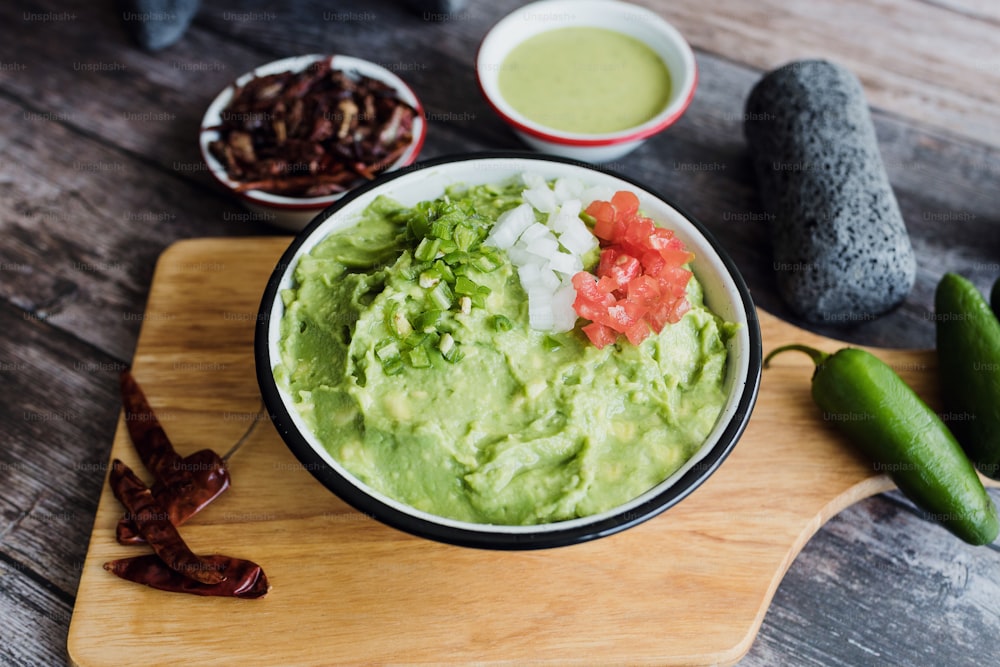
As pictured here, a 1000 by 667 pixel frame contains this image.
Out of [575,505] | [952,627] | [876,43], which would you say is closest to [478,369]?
[575,505]

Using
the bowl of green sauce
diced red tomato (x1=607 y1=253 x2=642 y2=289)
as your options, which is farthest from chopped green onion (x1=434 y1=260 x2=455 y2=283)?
the bowl of green sauce

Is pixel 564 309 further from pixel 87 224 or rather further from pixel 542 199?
pixel 87 224

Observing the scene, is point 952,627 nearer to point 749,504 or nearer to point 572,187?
point 749,504

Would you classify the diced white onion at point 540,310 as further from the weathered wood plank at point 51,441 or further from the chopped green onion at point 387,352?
the weathered wood plank at point 51,441

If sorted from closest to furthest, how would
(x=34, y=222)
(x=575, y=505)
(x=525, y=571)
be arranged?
1. (x=575, y=505)
2. (x=525, y=571)
3. (x=34, y=222)

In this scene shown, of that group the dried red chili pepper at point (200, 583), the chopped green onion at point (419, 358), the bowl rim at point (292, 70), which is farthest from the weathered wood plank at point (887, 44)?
the dried red chili pepper at point (200, 583)

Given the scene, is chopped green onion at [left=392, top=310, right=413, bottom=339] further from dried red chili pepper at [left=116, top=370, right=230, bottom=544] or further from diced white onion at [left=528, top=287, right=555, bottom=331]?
dried red chili pepper at [left=116, top=370, right=230, bottom=544]
